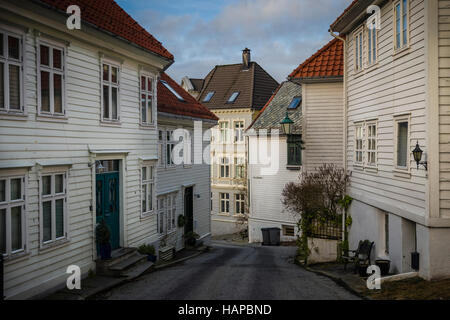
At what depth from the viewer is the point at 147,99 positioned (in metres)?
14.1

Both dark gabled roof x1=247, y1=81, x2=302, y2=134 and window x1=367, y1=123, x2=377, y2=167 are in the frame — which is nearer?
window x1=367, y1=123, x2=377, y2=167

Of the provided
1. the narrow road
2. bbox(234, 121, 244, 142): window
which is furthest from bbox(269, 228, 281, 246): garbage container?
the narrow road

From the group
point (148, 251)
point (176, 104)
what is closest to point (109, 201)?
point (148, 251)

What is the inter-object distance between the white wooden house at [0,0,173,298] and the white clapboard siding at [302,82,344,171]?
7000 millimetres

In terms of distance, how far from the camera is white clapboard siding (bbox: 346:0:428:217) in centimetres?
988

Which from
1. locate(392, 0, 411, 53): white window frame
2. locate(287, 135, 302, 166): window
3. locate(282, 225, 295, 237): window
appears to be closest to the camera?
locate(392, 0, 411, 53): white window frame

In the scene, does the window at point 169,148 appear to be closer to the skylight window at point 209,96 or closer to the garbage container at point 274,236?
the garbage container at point 274,236

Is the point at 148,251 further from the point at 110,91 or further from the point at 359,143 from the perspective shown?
the point at 359,143

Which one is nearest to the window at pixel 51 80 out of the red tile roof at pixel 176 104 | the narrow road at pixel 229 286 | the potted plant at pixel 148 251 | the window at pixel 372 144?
the narrow road at pixel 229 286

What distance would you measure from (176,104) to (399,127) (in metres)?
9.23

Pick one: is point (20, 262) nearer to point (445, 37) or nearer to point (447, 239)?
point (447, 239)

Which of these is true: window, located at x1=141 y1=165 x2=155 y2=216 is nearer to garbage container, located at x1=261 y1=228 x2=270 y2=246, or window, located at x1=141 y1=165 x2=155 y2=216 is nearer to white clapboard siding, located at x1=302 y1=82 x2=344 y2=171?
white clapboard siding, located at x1=302 y1=82 x2=344 y2=171

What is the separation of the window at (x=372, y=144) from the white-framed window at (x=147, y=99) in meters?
6.73

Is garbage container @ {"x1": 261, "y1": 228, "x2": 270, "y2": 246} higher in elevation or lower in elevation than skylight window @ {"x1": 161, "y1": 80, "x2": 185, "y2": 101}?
lower
